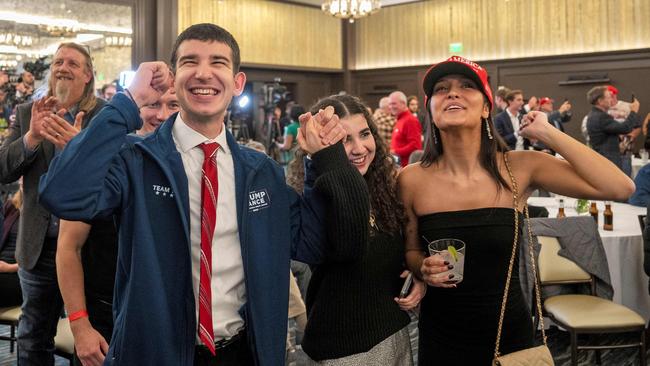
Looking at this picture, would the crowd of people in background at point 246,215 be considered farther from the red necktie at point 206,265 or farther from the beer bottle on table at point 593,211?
the beer bottle on table at point 593,211

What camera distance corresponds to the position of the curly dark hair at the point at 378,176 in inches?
73.0

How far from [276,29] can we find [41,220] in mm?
10814

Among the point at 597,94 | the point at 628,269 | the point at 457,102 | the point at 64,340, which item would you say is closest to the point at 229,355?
the point at 457,102

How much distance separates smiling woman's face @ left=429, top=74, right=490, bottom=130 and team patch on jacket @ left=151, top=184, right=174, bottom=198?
2.98 feet

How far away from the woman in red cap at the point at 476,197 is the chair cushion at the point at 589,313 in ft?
5.53

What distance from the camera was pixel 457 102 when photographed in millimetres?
1807

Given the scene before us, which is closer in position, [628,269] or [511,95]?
[628,269]

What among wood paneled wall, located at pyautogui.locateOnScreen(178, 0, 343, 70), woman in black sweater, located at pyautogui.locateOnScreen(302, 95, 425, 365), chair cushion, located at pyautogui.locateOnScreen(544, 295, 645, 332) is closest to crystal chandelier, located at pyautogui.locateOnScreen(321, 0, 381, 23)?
wood paneled wall, located at pyautogui.locateOnScreen(178, 0, 343, 70)

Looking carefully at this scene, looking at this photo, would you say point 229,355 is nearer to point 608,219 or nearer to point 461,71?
point 461,71

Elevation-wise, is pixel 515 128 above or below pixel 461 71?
above

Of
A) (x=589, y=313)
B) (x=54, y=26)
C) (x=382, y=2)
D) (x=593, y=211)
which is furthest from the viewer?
(x=382, y=2)

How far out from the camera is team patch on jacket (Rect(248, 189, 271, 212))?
1.42m

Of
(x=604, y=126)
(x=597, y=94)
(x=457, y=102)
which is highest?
(x=597, y=94)

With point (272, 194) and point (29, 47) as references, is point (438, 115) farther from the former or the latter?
point (29, 47)
